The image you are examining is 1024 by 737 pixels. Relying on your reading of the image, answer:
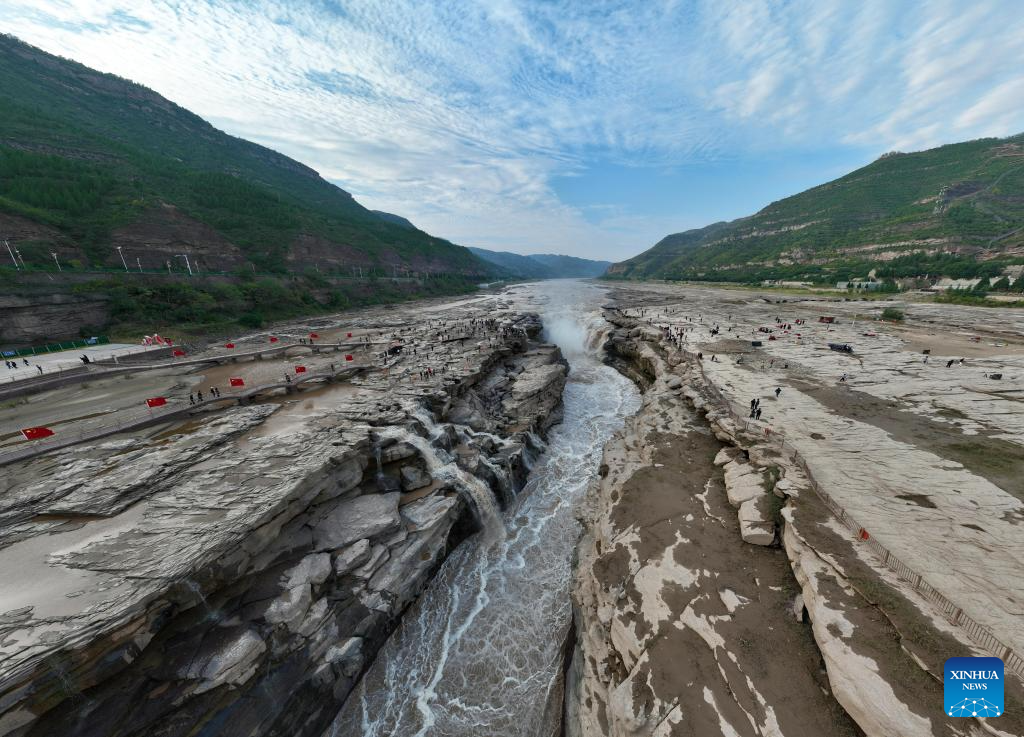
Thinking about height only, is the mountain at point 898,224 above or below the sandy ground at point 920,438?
above

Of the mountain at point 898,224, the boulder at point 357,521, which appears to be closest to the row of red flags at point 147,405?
the boulder at point 357,521

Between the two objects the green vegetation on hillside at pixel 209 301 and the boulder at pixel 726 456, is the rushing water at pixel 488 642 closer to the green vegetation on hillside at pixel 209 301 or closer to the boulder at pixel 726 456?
the boulder at pixel 726 456

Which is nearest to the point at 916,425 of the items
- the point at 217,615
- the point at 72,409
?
the point at 217,615

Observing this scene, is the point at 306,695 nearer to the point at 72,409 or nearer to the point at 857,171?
the point at 72,409

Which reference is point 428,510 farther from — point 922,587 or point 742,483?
point 922,587

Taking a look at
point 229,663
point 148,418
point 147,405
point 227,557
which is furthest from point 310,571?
point 147,405

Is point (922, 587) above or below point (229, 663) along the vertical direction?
above

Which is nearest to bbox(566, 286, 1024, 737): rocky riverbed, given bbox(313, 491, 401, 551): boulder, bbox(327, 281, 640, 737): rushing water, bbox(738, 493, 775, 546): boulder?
bbox(738, 493, 775, 546): boulder
